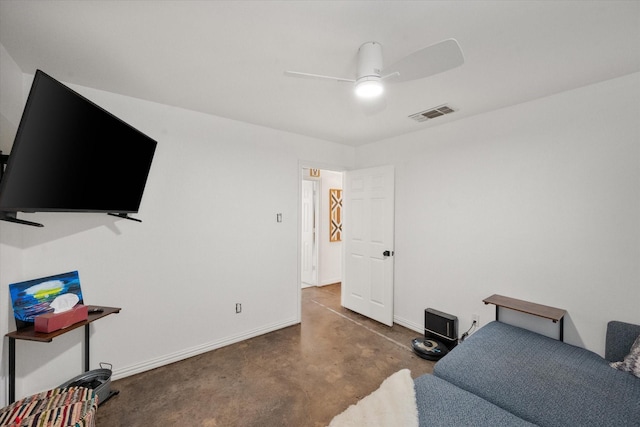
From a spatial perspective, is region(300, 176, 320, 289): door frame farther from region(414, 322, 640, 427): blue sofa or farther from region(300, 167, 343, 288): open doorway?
region(414, 322, 640, 427): blue sofa

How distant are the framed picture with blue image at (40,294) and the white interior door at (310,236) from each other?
12.2 ft

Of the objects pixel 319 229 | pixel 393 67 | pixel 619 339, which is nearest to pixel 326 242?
pixel 319 229

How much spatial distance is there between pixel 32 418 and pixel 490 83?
366 cm

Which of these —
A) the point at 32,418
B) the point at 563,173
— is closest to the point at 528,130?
the point at 563,173

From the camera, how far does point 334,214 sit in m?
5.43

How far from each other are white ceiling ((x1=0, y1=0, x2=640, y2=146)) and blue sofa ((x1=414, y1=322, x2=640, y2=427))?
79.1 inches

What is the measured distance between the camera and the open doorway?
17.3 feet

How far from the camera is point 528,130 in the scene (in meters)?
2.46

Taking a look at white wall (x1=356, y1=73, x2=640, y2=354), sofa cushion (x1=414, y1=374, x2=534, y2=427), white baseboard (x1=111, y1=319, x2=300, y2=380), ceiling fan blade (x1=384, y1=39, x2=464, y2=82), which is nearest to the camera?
ceiling fan blade (x1=384, y1=39, x2=464, y2=82)

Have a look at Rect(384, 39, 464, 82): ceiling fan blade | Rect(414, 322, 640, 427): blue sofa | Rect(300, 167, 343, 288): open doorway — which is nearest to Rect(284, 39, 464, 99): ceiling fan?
Rect(384, 39, 464, 82): ceiling fan blade

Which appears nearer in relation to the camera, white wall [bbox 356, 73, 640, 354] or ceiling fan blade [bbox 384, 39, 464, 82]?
ceiling fan blade [bbox 384, 39, 464, 82]

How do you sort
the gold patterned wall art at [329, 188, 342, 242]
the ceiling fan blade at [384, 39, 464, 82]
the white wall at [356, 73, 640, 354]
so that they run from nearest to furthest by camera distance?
the ceiling fan blade at [384, 39, 464, 82] < the white wall at [356, 73, 640, 354] < the gold patterned wall art at [329, 188, 342, 242]

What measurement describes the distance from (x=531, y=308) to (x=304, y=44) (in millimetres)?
2804

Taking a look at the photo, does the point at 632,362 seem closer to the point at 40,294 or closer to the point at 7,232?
the point at 40,294
